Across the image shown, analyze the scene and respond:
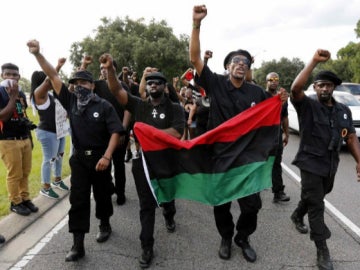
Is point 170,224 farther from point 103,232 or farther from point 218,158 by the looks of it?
point 218,158

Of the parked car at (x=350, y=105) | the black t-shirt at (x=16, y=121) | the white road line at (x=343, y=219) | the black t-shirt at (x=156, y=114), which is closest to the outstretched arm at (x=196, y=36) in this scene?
the black t-shirt at (x=156, y=114)

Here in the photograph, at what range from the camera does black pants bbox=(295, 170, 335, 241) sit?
12.3ft

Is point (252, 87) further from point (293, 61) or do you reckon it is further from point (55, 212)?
point (293, 61)

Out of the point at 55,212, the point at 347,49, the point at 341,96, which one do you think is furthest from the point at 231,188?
the point at 347,49

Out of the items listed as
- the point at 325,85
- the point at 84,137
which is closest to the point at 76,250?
the point at 84,137

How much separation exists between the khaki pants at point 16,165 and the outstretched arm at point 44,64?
4.85ft

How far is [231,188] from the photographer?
154 inches

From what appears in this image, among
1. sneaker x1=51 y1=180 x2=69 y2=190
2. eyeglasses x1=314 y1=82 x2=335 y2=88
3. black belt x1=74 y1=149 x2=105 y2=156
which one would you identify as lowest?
sneaker x1=51 y1=180 x2=69 y2=190

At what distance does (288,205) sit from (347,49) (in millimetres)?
61759

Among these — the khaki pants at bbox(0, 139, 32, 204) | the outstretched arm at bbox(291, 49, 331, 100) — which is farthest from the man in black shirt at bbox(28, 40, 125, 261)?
the outstretched arm at bbox(291, 49, 331, 100)

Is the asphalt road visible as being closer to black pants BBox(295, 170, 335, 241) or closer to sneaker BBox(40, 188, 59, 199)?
black pants BBox(295, 170, 335, 241)

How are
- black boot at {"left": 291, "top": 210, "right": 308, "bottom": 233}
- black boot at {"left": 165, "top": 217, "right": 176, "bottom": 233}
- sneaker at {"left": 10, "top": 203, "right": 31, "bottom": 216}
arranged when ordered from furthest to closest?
→ sneaker at {"left": 10, "top": 203, "right": 31, "bottom": 216} → black boot at {"left": 165, "top": 217, "right": 176, "bottom": 233} → black boot at {"left": 291, "top": 210, "right": 308, "bottom": 233}

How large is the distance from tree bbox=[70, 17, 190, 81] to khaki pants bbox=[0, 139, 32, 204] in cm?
2965

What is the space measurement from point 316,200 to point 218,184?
1053 millimetres
